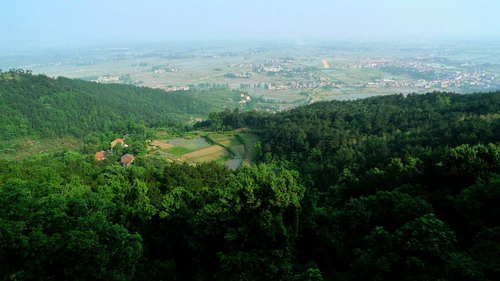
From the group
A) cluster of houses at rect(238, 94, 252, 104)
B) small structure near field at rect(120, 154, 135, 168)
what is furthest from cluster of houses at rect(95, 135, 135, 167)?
cluster of houses at rect(238, 94, 252, 104)

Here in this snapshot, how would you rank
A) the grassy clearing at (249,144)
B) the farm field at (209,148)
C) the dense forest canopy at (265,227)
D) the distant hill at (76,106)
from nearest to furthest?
the dense forest canopy at (265,227) < the grassy clearing at (249,144) < the farm field at (209,148) < the distant hill at (76,106)

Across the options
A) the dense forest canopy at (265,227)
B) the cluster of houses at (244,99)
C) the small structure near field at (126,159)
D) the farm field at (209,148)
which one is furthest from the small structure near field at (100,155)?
the cluster of houses at (244,99)

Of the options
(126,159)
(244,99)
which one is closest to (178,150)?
(126,159)

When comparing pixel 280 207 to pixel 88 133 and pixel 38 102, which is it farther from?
pixel 38 102

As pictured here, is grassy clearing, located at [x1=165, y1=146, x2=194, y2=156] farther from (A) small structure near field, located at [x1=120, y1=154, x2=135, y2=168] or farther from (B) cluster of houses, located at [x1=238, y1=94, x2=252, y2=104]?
(B) cluster of houses, located at [x1=238, y1=94, x2=252, y2=104]

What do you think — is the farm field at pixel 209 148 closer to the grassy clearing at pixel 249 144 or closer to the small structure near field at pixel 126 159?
the grassy clearing at pixel 249 144

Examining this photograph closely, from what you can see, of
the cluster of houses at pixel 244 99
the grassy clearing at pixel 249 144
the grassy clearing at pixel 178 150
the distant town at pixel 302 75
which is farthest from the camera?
the cluster of houses at pixel 244 99
